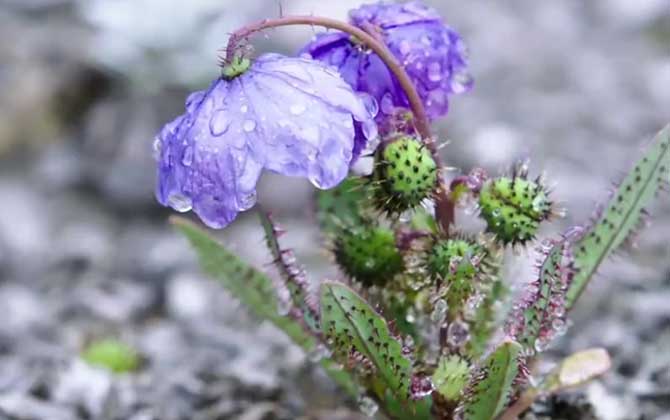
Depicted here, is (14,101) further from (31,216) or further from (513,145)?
(513,145)

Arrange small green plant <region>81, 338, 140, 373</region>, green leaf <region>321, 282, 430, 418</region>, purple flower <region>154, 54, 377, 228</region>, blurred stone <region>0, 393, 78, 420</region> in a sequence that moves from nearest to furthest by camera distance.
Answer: purple flower <region>154, 54, 377, 228</region> < green leaf <region>321, 282, 430, 418</region> < blurred stone <region>0, 393, 78, 420</region> < small green plant <region>81, 338, 140, 373</region>

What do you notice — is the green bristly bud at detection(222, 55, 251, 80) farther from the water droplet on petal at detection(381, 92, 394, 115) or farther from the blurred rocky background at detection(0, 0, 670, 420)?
the blurred rocky background at detection(0, 0, 670, 420)

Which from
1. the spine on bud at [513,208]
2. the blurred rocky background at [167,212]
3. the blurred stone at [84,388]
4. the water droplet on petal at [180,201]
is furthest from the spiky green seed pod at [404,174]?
the blurred stone at [84,388]

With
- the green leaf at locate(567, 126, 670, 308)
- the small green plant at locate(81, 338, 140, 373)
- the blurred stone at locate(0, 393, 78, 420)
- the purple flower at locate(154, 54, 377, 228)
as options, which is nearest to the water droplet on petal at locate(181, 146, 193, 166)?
the purple flower at locate(154, 54, 377, 228)

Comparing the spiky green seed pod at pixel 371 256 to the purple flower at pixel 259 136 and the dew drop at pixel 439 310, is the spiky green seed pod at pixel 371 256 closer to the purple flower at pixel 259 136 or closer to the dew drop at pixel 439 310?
the dew drop at pixel 439 310

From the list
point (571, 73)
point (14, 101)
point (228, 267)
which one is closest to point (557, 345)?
point (228, 267)
